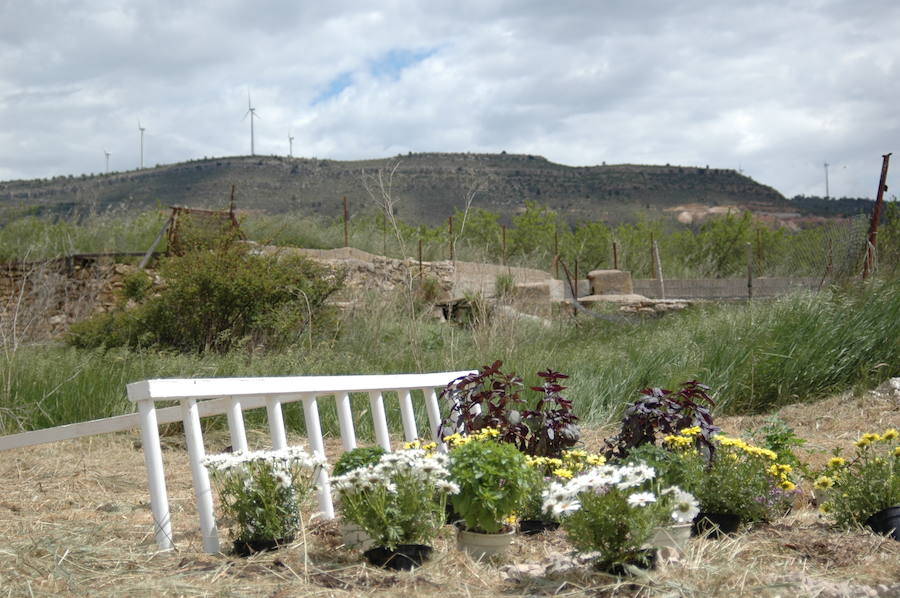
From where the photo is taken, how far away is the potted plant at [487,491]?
2959 mm

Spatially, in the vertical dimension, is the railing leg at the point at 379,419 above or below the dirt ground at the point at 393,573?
above

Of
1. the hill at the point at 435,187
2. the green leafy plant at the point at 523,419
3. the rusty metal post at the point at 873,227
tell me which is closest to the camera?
the green leafy plant at the point at 523,419

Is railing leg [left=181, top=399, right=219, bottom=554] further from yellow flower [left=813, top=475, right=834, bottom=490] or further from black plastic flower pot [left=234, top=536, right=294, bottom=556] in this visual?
yellow flower [left=813, top=475, right=834, bottom=490]

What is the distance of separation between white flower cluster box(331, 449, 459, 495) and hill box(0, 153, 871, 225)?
120ft

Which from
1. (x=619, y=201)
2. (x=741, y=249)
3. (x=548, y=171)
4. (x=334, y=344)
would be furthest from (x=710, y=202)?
(x=334, y=344)

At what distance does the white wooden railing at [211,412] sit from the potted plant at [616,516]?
117cm

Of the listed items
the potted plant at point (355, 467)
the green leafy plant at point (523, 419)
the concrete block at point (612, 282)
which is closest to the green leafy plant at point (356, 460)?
the potted plant at point (355, 467)

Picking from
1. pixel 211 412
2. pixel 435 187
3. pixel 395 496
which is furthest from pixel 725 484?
pixel 435 187

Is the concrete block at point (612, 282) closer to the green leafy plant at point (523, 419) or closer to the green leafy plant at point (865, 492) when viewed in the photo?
the green leafy plant at point (523, 419)

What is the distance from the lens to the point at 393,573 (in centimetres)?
274

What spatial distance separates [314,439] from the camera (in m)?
3.53

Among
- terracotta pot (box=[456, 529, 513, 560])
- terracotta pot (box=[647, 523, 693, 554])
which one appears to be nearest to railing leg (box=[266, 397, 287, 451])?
terracotta pot (box=[456, 529, 513, 560])

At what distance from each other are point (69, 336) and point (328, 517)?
7.84m

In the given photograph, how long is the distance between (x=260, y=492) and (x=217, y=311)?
7.16 m
